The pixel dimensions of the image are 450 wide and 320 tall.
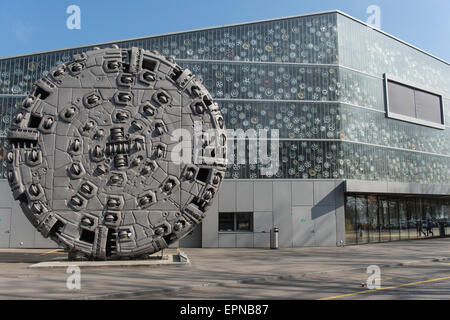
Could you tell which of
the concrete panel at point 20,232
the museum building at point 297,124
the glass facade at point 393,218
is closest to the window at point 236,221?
the museum building at point 297,124

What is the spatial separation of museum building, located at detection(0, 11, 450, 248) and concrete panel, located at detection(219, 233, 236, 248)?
0.06m

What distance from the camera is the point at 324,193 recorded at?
24.5 meters

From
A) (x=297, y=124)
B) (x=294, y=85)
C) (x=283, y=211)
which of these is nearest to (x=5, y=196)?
(x=283, y=211)

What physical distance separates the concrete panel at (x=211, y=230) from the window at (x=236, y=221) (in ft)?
1.37

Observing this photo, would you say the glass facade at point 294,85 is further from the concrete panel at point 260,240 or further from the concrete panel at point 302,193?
the concrete panel at point 260,240

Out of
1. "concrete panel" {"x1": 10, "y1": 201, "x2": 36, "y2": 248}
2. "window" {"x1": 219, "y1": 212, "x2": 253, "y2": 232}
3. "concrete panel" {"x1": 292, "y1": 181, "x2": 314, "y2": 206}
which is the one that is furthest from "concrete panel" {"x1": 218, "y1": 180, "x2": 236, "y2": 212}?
"concrete panel" {"x1": 10, "y1": 201, "x2": 36, "y2": 248}

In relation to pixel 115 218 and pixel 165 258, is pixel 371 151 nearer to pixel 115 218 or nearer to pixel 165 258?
pixel 165 258

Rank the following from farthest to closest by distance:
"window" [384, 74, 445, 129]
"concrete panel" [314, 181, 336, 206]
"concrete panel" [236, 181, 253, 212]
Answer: "window" [384, 74, 445, 129] < "concrete panel" [314, 181, 336, 206] < "concrete panel" [236, 181, 253, 212]

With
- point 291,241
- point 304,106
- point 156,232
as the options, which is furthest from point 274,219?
point 156,232

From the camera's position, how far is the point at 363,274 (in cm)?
1320

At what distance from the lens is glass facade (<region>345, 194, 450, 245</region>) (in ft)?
82.7

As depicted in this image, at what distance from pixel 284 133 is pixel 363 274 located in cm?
1298

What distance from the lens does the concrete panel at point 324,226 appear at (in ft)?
79.3

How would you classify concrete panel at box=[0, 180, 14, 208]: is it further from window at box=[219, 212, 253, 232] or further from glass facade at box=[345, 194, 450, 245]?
glass facade at box=[345, 194, 450, 245]
